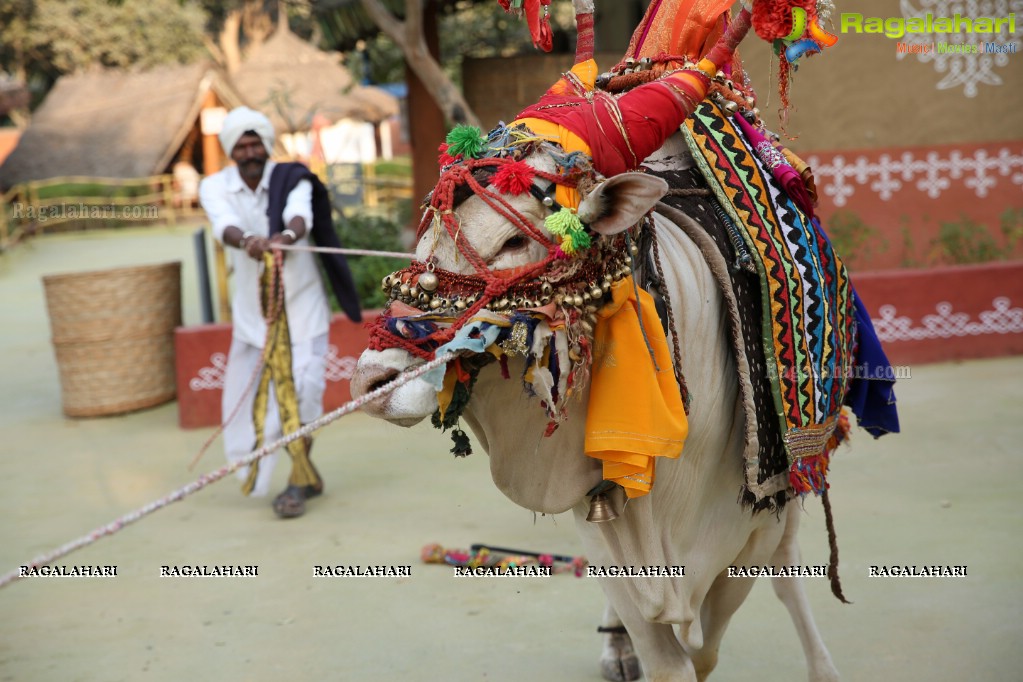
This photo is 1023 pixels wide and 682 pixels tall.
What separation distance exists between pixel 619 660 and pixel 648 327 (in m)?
1.69

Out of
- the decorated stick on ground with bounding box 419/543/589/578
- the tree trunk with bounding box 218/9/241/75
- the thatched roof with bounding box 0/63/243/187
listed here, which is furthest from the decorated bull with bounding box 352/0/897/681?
the tree trunk with bounding box 218/9/241/75

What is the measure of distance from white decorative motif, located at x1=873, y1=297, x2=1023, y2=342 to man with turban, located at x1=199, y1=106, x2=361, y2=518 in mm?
3955

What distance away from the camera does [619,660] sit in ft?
11.8

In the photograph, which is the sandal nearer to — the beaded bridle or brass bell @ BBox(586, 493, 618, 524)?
brass bell @ BBox(586, 493, 618, 524)

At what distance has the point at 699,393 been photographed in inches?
101

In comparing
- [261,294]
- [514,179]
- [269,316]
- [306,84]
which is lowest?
[269,316]

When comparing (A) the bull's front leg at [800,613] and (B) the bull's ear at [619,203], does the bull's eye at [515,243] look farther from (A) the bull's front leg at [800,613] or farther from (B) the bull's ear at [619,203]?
(A) the bull's front leg at [800,613]

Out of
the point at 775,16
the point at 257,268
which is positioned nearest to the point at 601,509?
the point at 775,16

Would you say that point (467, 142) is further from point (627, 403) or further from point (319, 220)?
point (319, 220)

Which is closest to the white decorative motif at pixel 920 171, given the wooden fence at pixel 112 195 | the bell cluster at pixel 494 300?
the bell cluster at pixel 494 300

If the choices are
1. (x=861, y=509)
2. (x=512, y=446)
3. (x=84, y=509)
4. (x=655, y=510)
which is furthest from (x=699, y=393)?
(x=84, y=509)

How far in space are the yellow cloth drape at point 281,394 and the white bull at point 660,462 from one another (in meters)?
2.82

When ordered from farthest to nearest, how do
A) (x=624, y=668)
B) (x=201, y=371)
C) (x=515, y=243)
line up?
(x=201, y=371)
(x=624, y=668)
(x=515, y=243)

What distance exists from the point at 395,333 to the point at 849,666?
2308 mm
